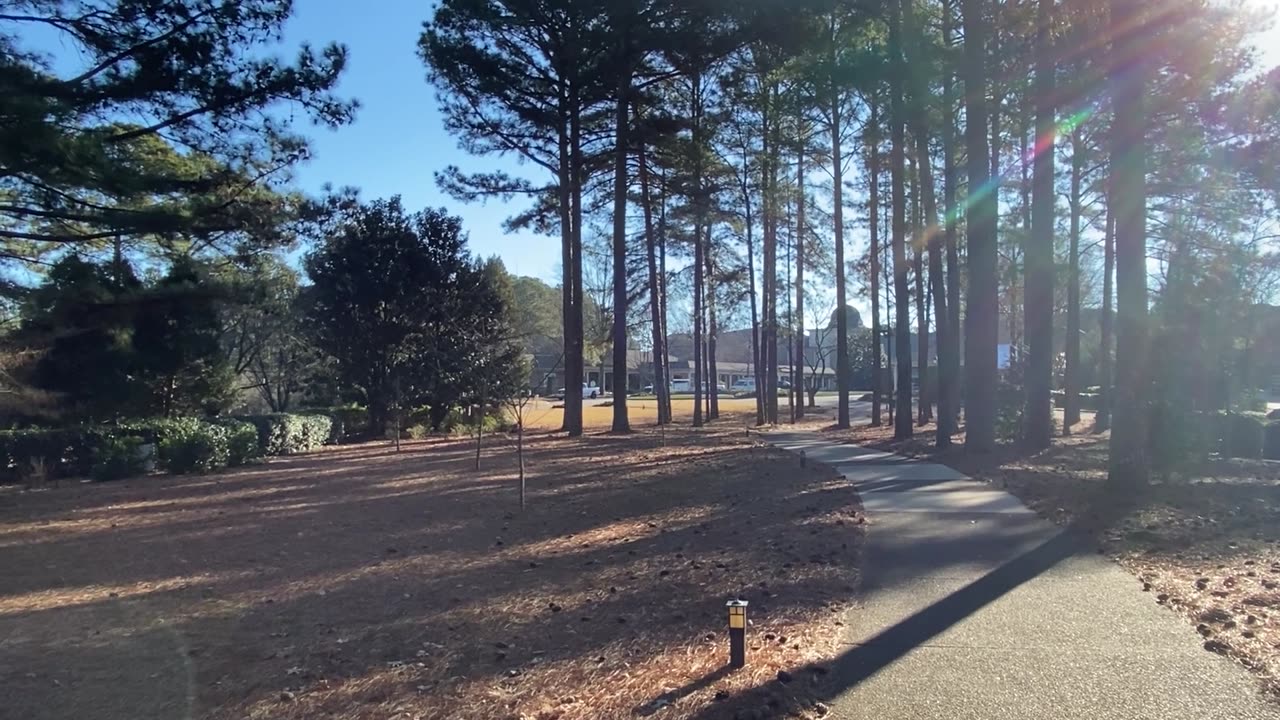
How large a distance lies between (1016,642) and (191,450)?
52.2 feet

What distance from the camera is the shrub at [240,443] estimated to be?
18.4m

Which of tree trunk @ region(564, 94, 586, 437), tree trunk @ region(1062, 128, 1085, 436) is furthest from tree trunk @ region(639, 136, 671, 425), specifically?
tree trunk @ region(1062, 128, 1085, 436)

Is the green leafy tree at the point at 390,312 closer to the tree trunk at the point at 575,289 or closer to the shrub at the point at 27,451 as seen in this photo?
the tree trunk at the point at 575,289

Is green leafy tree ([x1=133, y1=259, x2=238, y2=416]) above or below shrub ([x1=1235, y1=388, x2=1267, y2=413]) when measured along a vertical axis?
above

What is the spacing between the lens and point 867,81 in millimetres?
17828

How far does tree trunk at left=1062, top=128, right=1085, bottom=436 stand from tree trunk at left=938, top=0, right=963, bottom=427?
314cm

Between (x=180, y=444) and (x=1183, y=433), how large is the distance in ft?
60.2

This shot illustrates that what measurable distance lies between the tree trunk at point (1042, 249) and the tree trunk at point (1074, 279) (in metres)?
5.42

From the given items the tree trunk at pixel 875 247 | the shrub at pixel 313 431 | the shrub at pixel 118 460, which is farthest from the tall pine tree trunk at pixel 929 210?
the shrub at pixel 118 460

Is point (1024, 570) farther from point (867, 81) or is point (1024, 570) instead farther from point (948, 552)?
point (867, 81)

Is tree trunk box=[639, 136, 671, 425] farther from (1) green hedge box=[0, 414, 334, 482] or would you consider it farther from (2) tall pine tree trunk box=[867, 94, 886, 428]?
(1) green hedge box=[0, 414, 334, 482]

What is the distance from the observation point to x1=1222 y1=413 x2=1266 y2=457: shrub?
17656 millimetres

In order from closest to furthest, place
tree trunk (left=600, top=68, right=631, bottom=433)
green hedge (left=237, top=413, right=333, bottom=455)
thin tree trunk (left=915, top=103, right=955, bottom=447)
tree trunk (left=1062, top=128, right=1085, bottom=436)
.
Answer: thin tree trunk (left=915, top=103, right=955, bottom=447)
green hedge (left=237, top=413, right=333, bottom=455)
tree trunk (left=1062, top=128, right=1085, bottom=436)
tree trunk (left=600, top=68, right=631, bottom=433)

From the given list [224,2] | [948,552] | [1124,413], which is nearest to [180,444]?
[224,2]
